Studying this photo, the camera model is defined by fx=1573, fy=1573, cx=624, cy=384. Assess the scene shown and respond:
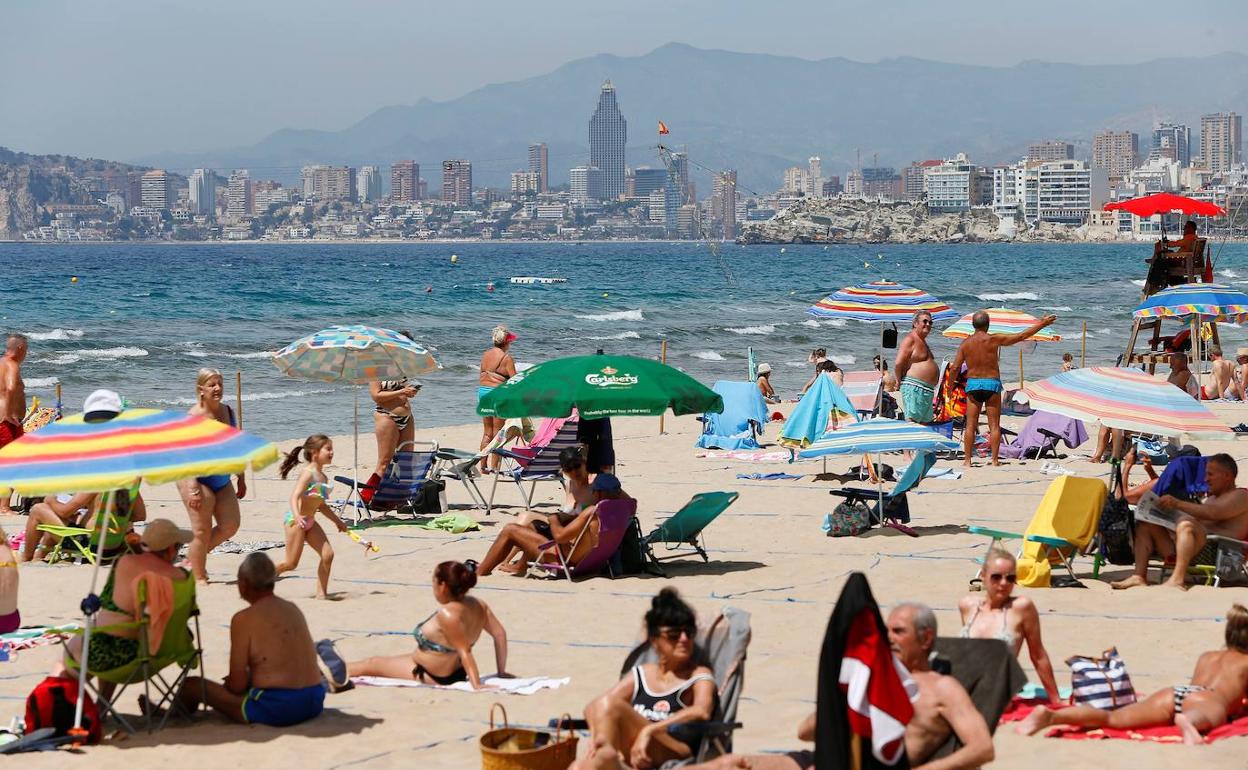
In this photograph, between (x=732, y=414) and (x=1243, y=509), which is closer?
(x=1243, y=509)

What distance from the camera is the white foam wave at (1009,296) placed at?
5797 centimetres

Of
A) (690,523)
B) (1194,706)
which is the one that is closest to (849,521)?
(690,523)

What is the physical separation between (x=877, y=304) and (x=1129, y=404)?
6844mm


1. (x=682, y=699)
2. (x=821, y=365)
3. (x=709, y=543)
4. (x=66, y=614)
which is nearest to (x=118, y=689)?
(x=66, y=614)

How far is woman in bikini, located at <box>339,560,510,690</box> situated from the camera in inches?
266

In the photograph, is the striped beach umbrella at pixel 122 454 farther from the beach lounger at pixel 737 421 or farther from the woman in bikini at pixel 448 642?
the beach lounger at pixel 737 421

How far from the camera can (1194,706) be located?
585 centimetres

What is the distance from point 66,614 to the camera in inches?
326

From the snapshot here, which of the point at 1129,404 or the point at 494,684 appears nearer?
the point at 494,684

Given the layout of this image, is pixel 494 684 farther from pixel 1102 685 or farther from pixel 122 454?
pixel 1102 685

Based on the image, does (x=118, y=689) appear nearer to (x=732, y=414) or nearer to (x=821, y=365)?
(x=732, y=414)

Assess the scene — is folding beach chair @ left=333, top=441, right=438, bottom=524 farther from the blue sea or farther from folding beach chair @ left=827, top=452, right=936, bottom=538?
the blue sea

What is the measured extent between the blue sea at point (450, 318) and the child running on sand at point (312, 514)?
10154 millimetres

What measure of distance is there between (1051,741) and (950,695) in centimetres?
123
